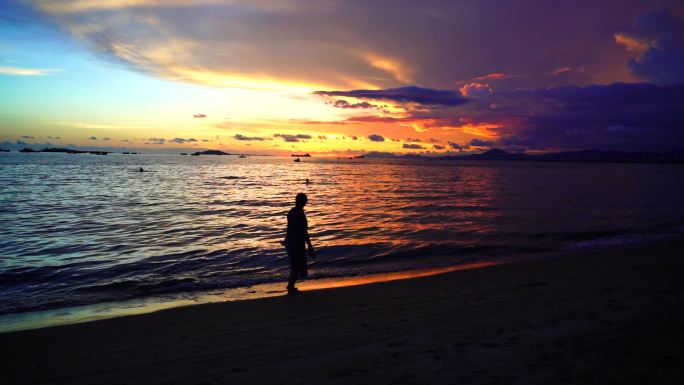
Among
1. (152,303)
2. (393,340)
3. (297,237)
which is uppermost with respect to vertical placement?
(297,237)

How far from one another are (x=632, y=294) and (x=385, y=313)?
5.82 metres

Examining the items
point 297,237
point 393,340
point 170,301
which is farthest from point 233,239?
point 393,340

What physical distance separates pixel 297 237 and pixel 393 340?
14.7 ft

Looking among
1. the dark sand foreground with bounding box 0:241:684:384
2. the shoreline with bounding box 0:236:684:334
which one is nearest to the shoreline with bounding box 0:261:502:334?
the shoreline with bounding box 0:236:684:334

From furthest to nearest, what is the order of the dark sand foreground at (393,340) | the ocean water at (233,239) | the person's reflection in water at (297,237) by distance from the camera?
Result: the ocean water at (233,239)
the person's reflection in water at (297,237)
the dark sand foreground at (393,340)

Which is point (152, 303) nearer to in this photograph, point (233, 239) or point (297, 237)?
point (297, 237)

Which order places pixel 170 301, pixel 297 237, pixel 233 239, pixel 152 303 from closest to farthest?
pixel 297 237 < pixel 152 303 < pixel 170 301 < pixel 233 239

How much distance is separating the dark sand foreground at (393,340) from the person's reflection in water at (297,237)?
857 mm

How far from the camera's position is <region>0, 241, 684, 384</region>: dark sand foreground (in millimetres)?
5328

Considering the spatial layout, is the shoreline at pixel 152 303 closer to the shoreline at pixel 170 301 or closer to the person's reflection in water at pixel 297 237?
the shoreline at pixel 170 301

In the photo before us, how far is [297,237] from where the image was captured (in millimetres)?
10328

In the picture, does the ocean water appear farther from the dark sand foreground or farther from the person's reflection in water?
the dark sand foreground

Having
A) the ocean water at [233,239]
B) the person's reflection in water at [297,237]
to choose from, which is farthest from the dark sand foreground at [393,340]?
the ocean water at [233,239]

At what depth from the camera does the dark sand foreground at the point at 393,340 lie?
533 cm
